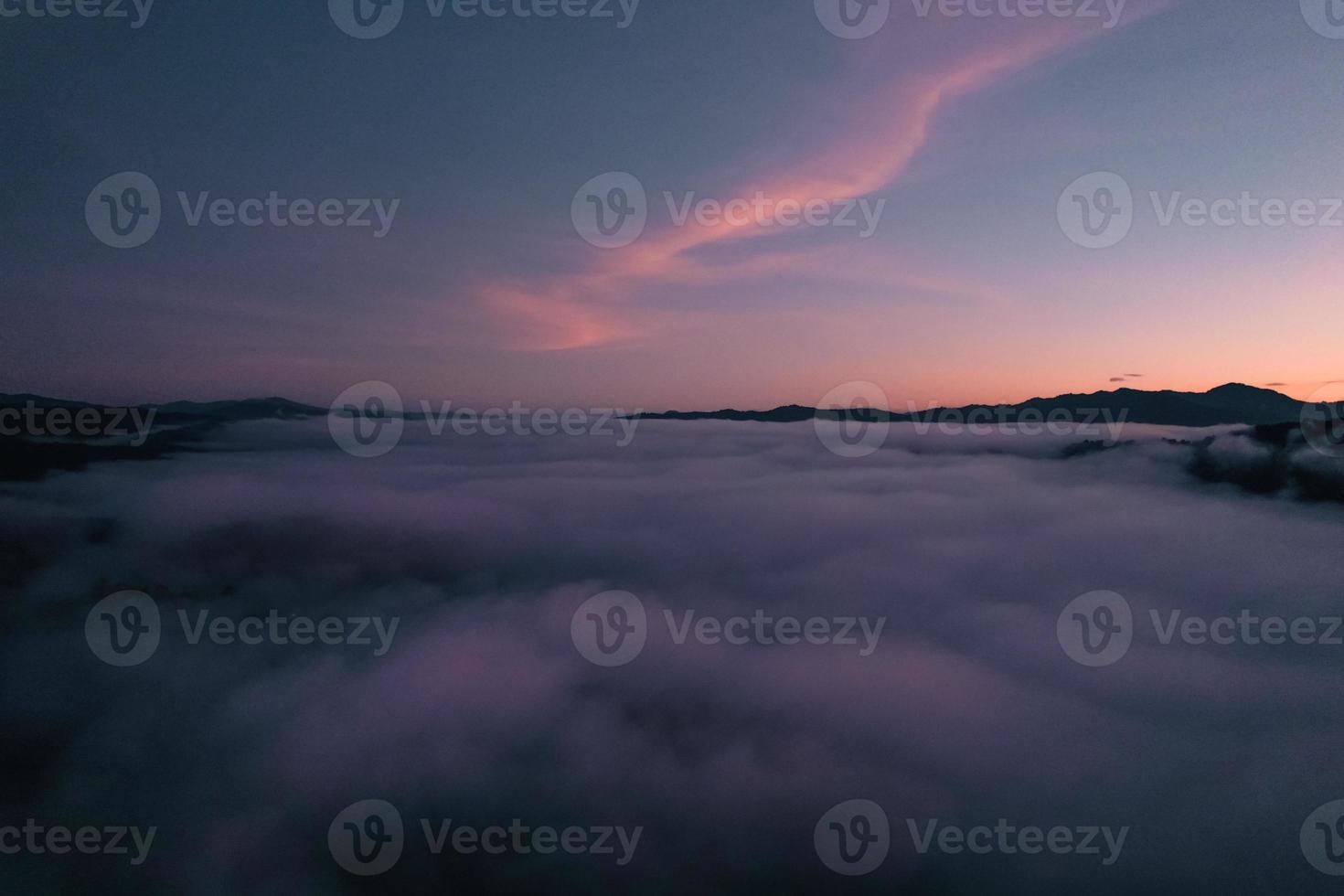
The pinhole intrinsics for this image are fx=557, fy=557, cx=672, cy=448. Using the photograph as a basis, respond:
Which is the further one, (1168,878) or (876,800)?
(1168,878)

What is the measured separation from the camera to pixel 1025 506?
380 ft

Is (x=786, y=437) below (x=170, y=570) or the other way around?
the other way around

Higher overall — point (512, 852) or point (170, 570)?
point (170, 570)

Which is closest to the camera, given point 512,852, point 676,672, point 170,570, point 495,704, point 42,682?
point 495,704

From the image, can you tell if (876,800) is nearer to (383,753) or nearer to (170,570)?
(383,753)

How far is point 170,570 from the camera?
125125mm

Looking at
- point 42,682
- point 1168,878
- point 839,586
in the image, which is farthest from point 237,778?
point 1168,878

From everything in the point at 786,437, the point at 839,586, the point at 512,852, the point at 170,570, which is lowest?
the point at 512,852

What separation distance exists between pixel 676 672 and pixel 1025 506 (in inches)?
3430

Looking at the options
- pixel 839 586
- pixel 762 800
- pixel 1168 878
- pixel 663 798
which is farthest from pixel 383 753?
pixel 1168 878

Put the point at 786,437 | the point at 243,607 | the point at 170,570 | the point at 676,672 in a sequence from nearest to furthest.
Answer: the point at 676,672 < the point at 243,607 < the point at 170,570 < the point at 786,437

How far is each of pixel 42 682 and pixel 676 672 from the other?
91.8 metres

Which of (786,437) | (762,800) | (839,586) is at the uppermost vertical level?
(786,437)

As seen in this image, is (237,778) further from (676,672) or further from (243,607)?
(243,607)
